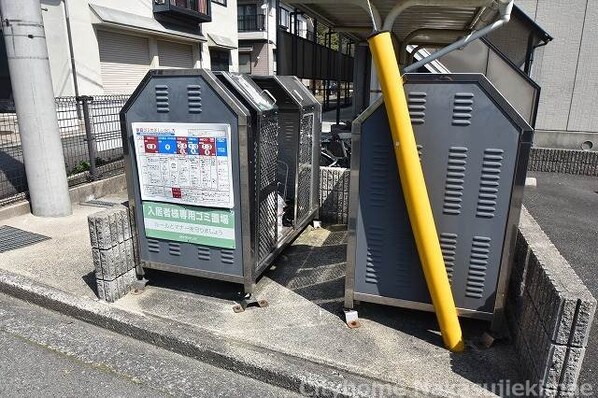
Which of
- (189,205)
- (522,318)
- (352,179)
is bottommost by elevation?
(522,318)

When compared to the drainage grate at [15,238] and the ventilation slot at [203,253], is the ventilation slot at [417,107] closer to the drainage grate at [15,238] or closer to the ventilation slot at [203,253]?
the ventilation slot at [203,253]

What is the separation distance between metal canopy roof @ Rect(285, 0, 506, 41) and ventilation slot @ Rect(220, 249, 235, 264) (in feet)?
6.28

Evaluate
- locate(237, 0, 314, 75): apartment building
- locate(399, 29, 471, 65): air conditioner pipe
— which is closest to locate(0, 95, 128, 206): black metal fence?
locate(399, 29, 471, 65): air conditioner pipe

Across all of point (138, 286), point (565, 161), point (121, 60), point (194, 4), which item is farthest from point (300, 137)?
point (194, 4)

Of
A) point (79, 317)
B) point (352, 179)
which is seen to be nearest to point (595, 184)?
point (352, 179)

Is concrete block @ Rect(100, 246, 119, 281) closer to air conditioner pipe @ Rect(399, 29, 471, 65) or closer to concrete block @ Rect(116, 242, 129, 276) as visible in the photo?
concrete block @ Rect(116, 242, 129, 276)

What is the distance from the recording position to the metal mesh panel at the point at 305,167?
4.39 meters

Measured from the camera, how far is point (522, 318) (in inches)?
102

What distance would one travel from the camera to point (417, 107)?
2.60 m

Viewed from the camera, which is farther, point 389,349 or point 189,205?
point 189,205

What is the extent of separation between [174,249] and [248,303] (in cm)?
75

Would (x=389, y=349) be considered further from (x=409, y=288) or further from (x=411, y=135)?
(x=411, y=135)

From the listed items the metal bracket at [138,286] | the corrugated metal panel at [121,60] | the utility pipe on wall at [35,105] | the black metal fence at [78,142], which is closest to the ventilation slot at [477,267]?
the metal bracket at [138,286]

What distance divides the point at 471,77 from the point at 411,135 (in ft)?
1.60
